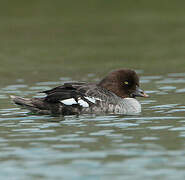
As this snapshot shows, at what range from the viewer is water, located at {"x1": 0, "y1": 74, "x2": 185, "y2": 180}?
27.9ft

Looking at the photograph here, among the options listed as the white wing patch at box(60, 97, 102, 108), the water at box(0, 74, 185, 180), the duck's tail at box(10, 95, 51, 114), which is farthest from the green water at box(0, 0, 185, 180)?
the white wing patch at box(60, 97, 102, 108)

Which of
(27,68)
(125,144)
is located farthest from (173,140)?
(27,68)

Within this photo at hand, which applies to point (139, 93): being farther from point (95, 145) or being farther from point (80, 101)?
point (95, 145)

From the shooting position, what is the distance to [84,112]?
13.2 meters

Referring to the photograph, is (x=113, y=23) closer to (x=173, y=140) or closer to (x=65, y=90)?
(x=65, y=90)

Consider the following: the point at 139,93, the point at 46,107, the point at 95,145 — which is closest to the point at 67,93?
the point at 46,107

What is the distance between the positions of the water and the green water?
0.02 m

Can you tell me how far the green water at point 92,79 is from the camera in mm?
8914

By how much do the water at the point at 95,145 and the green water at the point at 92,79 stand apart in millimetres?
15

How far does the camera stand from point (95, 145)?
393 inches

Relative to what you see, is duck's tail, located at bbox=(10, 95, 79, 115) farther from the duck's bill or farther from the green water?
the duck's bill

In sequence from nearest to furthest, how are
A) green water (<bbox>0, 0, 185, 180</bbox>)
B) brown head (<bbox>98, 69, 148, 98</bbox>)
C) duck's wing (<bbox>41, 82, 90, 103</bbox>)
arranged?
green water (<bbox>0, 0, 185, 180</bbox>)
duck's wing (<bbox>41, 82, 90, 103</bbox>)
brown head (<bbox>98, 69, 148, 98</bbox>)

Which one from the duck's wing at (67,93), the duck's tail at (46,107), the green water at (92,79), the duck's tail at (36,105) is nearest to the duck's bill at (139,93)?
the green water at (92,79)

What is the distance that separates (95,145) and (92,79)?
9505mm
